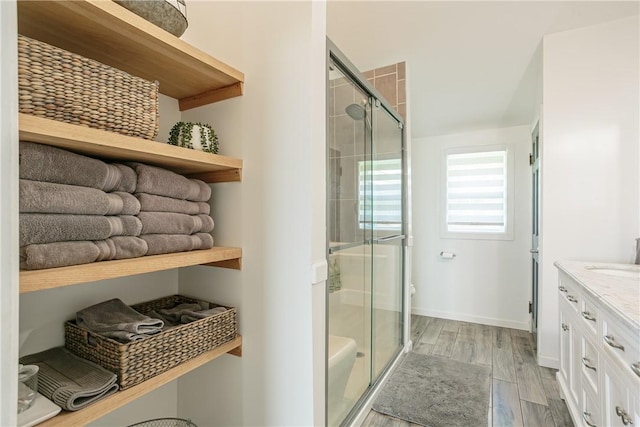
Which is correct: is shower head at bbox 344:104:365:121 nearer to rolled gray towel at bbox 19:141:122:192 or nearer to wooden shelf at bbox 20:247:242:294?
wooden shelf at bbox 20:247:242:294

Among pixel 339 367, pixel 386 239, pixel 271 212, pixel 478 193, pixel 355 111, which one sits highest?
pixel 355 111

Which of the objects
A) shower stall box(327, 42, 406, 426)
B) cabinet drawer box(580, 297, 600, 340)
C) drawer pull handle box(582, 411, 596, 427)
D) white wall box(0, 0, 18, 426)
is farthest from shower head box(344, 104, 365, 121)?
drawer pull handle box(582, 411, 596, 427)

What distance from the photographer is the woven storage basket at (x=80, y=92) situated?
689 mm

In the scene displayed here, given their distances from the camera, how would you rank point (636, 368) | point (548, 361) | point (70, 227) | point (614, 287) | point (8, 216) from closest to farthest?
point (8, 216)
point (70, 227)
point (636, 368)
point (614, 287)
point (548, 361)

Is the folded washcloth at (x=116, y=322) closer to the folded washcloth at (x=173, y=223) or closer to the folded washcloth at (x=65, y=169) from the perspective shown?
the folded washcloth at (x=173, y=223)

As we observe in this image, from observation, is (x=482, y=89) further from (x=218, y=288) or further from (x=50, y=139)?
(x=50, y=139)

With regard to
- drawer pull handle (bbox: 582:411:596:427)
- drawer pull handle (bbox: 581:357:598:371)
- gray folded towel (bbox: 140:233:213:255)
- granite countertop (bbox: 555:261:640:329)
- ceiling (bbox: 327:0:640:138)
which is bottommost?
drawer pull handle (bbox: 582:411:596:427)

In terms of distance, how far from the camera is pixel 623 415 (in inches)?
39.0

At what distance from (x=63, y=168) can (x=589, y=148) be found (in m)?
3.02

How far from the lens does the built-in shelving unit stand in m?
0.73

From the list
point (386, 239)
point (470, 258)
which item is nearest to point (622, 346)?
point (386, 239)

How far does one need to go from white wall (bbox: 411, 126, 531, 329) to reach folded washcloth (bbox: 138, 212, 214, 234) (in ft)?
10.9

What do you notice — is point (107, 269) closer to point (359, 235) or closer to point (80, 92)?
point (80, 92)

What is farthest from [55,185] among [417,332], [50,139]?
[417,332]
